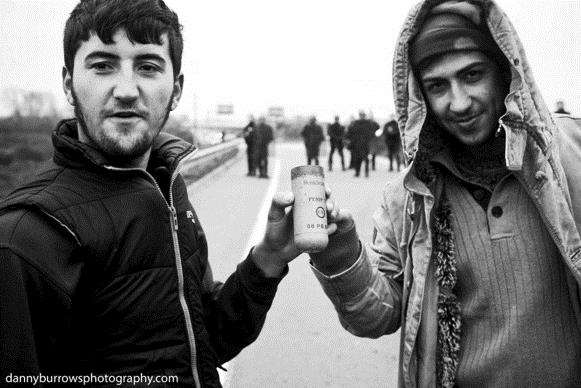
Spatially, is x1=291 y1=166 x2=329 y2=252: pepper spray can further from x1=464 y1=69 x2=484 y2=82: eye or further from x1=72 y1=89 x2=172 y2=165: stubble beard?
x1=464 y1=69 x2=484 y2=82: eye

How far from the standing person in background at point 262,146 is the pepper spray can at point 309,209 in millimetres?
15265

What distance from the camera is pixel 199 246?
2186mm

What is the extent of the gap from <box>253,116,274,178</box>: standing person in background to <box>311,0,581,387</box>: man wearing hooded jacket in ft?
49.8

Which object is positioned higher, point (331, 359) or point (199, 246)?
point (199, 246)

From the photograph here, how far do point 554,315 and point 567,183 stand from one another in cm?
49

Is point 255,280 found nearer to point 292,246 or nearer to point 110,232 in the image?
point 292,246

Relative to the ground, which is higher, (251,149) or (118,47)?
(118,47)

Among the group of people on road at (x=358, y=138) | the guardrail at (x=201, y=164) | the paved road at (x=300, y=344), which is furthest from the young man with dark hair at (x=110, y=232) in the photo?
the group of people on road at (x=358, y=138)

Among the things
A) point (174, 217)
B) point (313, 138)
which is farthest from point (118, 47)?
point (313, 138)

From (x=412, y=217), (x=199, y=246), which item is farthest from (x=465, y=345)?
(x=199, y=246)

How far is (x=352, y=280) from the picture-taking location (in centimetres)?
217

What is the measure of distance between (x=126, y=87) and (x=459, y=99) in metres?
1.25

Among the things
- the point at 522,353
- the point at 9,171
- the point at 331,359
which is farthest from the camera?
the point at 9,171

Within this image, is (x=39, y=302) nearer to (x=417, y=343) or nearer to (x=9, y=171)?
(x=417, y=343)
